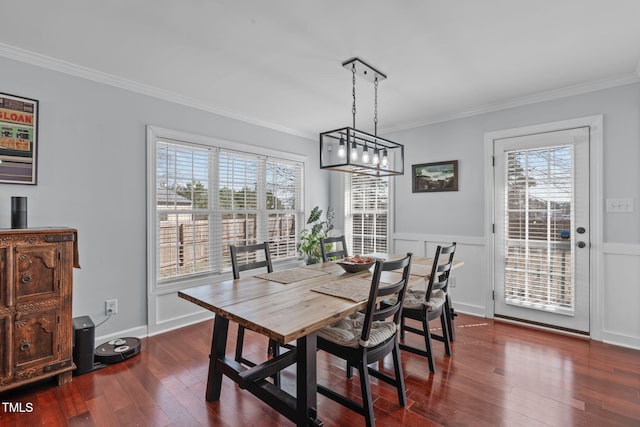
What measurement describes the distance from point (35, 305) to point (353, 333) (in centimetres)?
219

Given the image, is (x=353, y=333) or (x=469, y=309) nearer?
(x=353, y=333)

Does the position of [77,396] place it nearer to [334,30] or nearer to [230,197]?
[230,197]

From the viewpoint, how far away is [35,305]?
217 cm

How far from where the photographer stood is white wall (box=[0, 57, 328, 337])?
255 cm

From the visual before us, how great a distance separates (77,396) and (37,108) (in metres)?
2.22

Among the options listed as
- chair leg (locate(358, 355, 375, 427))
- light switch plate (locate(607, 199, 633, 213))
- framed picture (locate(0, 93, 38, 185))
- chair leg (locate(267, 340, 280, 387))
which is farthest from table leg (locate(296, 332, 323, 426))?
light switch plate (locate(607, 199, 633, 213))

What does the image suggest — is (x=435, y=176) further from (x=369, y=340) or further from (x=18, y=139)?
(x=18, y=139)

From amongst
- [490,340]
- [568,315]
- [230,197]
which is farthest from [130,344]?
[568,315]

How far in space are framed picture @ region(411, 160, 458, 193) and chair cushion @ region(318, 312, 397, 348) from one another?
8.26 feet

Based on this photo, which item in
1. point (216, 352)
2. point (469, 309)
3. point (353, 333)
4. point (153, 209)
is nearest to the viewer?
point (353, 333)

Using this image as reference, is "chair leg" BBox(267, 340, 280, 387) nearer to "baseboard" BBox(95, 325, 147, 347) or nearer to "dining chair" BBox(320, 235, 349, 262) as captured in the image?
"dining chair" BBox(320, 235, 349, 262)

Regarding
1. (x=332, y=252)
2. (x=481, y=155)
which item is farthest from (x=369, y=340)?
(x=481, y=155)

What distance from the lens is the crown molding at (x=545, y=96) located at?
2939 millimetres

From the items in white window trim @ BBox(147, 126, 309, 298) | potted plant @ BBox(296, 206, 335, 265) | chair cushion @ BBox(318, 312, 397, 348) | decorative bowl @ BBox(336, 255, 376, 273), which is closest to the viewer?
chair cushion @ BBox(318, 312, 397, 348)
